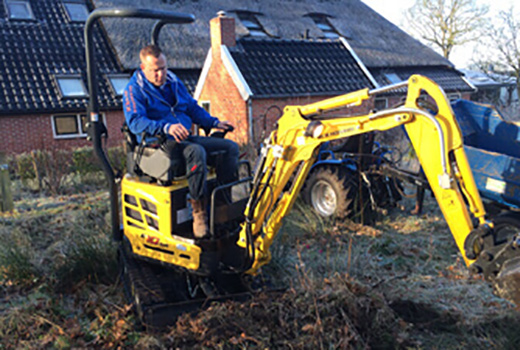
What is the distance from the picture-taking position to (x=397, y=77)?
71.5 ft

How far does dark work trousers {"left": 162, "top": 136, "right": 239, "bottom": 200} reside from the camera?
3703 millimetres

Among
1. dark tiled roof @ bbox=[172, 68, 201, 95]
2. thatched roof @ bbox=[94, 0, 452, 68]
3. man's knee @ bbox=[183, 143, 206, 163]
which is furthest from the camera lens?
thatched roof @ bbox=[94, 0, 452, 68]

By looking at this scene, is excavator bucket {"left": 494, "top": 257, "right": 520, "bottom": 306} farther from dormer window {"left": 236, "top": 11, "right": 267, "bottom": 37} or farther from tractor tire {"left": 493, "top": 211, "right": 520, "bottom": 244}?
dormer window {"left": 236, "top": 11, "right": 267, "bottom": 37}

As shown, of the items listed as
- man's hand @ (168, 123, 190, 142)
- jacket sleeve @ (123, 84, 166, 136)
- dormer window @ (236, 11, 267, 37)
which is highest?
dormer window @ (236, 11, 267, 37)

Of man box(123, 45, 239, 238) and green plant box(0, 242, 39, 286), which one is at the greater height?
man box(123, 45, 239, 238)

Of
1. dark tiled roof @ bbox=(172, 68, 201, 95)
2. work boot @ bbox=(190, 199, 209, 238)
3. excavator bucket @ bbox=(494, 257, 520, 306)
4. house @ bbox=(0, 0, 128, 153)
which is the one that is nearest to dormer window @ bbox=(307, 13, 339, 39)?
dark tiled roof @ bbox=(172, 68, 201, 95)

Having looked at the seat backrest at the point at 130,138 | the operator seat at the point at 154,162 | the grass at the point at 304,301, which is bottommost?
the grass at the point at 304,301

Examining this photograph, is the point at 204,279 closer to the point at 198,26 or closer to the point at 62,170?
the point at 62,170

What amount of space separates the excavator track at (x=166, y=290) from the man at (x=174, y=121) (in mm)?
571

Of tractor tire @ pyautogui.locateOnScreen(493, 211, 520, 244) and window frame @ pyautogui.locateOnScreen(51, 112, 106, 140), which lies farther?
window frame @ pyautogui.locateOnScreen(51, 112, 106, 140)

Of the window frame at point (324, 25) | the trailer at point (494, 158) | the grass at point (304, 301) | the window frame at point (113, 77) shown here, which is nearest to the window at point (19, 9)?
the window frame at point (113, 77)

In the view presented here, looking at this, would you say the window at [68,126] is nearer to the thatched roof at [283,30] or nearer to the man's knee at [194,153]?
the thatched roof at [283,30]

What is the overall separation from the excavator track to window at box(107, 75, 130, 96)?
1314 centimetres

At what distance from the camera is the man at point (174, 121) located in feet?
12.2
